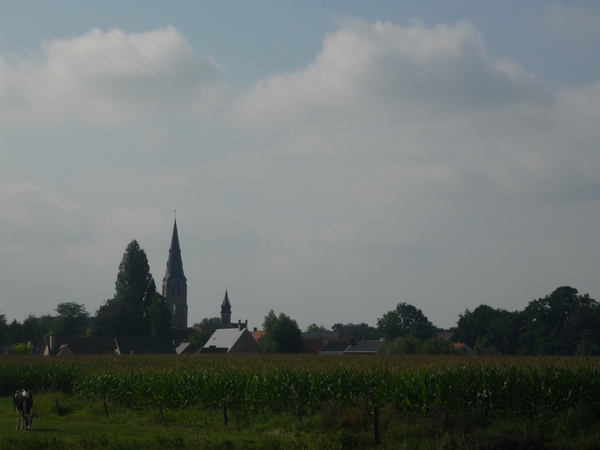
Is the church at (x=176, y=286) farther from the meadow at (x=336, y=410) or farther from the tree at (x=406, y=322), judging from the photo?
the meadow at (x=336, y=410)

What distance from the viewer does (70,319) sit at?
504 ft

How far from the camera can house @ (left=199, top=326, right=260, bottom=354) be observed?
348ft

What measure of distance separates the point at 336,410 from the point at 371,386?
3.68m

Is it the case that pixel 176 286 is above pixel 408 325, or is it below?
above

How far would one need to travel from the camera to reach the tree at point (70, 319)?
15012 cm

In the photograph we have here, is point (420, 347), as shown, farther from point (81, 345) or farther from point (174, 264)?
point (174, 264)

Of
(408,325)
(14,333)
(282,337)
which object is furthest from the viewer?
(14,333)

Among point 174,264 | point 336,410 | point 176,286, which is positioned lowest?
point 336,410

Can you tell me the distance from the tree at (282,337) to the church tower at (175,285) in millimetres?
90797

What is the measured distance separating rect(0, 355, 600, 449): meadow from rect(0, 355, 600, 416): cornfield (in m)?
0.04

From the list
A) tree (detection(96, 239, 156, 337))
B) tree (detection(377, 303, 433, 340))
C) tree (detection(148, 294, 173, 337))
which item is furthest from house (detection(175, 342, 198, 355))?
tree (detection(377, 303, 433, 340))

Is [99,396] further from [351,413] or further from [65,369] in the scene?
[351,413]

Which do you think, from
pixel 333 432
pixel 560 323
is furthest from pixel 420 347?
pixel 333 432

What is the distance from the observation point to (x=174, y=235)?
182125 millimetres
